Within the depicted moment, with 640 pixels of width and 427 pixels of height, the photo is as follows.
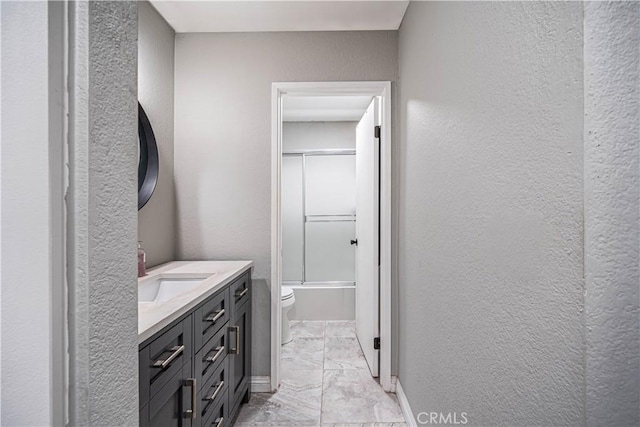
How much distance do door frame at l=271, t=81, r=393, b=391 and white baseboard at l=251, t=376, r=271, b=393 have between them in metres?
0.04

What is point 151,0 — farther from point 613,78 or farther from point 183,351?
point 613,78

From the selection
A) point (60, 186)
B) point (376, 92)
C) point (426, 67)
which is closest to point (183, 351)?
point (60, 186)

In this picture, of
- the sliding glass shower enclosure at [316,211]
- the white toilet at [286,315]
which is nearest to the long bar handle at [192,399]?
the white toilet at [286,315]

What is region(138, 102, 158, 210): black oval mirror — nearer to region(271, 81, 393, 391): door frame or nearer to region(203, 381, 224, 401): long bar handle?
region(271, 81, 393, 391): door frame

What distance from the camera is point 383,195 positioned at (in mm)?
2600

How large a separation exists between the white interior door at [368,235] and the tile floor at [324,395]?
179mm

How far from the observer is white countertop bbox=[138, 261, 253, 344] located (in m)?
1.13

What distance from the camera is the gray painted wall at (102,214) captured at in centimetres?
55

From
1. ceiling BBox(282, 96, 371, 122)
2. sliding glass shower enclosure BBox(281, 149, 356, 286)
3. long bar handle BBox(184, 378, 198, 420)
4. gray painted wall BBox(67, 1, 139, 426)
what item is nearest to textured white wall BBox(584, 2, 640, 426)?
gray painted wall BBox(67, 1, 139, 426)

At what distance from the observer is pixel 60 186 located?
20.9 inches

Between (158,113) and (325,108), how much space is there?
2.08 metres

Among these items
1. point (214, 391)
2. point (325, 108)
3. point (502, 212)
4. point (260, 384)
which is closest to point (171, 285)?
point (214, 391)

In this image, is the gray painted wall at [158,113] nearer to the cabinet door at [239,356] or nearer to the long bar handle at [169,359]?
the cabinet door at [239,356]

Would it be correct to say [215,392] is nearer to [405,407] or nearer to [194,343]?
[194,343]
